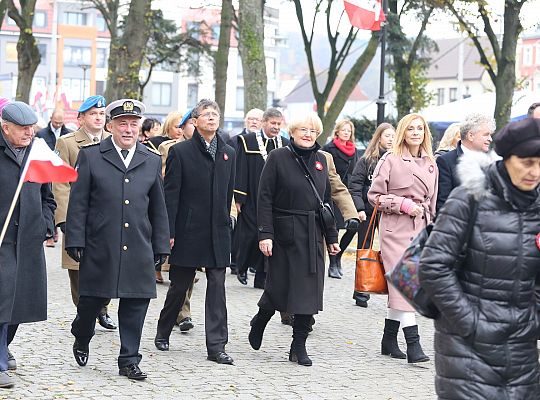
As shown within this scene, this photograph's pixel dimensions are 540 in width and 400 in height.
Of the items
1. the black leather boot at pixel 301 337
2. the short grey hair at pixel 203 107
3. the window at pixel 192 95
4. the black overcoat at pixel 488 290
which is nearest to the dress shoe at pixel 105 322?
the black leather boot at pixel 301 337

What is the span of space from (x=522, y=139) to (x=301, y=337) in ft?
14.7

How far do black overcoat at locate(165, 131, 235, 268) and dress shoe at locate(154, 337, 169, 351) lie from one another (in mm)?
668

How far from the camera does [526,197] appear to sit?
5.00 m

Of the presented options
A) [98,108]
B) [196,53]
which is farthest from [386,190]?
[196,53]

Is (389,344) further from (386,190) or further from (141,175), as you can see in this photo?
(141,175)

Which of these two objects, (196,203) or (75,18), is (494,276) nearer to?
(196,203)

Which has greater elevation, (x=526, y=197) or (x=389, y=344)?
(x=526, y=197)

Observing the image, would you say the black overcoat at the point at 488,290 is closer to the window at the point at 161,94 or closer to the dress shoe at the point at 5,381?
the dress shoe at the point at 5,381

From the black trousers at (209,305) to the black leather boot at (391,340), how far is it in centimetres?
136

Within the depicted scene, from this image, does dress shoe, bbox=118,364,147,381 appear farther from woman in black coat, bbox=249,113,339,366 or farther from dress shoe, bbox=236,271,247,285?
dress shoe, bbox=236,271,247,285

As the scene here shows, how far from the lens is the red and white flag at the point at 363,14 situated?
20.8 metres

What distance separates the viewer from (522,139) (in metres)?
4.96

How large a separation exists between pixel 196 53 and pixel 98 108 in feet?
115

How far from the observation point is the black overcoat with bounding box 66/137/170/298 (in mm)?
8289
